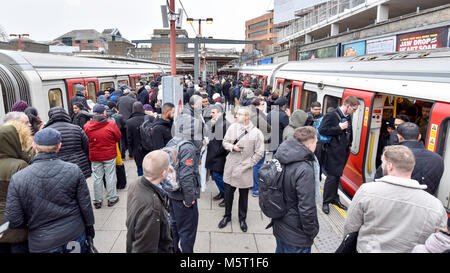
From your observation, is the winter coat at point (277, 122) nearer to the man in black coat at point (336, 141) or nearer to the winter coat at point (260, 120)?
the winter coat at point (260, 120)

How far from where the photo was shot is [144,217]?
213 cm

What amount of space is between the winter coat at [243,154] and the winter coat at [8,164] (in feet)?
8.46

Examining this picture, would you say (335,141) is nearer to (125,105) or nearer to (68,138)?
(68,138)

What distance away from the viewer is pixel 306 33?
A: 102 feet

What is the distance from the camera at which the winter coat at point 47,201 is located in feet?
7.89

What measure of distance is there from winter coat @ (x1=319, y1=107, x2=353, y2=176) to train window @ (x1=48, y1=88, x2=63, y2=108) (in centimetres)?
671

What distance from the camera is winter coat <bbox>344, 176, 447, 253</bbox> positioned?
2020mm

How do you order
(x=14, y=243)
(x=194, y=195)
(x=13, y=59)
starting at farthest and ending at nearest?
(x=13, y=59)
(x=194, y=195)
(x=14, y=243)

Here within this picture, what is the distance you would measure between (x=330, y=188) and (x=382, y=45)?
10.8 meters

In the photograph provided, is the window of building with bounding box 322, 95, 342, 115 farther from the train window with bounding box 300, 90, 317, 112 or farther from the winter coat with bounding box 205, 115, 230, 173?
the winter coat with bounding box 205, 115, 230, 173

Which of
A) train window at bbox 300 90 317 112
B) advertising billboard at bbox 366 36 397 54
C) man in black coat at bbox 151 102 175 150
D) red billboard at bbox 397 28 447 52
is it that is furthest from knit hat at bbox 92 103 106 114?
advertising billboard at bbox 366 36 397 54
